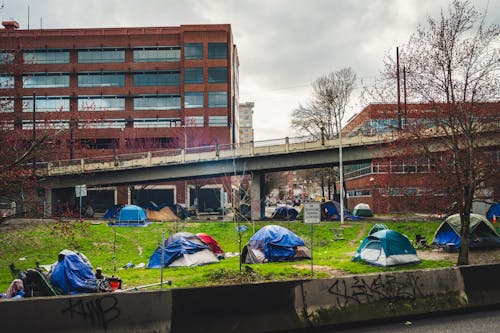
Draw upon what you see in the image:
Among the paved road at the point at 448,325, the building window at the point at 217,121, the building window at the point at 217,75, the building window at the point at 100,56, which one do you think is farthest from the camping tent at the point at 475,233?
the building window at the point at 100,56

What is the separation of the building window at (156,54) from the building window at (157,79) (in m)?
2.38

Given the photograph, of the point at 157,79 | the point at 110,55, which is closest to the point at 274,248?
the point at 157,79

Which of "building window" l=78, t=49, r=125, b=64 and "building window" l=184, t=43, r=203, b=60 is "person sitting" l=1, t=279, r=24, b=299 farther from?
"building window" l=78, t=49, r=125, b=64

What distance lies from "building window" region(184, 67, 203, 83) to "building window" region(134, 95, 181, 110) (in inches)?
136

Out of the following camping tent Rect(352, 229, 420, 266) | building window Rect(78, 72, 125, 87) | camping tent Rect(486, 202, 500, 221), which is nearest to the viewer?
camping tent Rect(352, 229, 420, 266)

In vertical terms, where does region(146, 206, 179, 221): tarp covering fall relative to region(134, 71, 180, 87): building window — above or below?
below

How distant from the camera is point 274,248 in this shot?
64.4 feet

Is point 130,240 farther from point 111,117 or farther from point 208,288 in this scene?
point 111,117

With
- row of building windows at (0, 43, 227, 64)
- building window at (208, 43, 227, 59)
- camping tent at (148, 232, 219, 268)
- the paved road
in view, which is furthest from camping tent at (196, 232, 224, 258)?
row of building windows at (0, 43, 227, 64)

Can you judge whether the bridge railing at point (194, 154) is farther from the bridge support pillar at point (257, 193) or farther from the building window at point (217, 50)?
the building window at point (217, 50)

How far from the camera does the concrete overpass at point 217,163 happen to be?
132ft

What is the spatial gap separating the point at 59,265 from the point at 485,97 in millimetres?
15568

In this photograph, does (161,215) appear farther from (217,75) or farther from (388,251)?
(217,75)

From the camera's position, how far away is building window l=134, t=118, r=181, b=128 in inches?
2771
